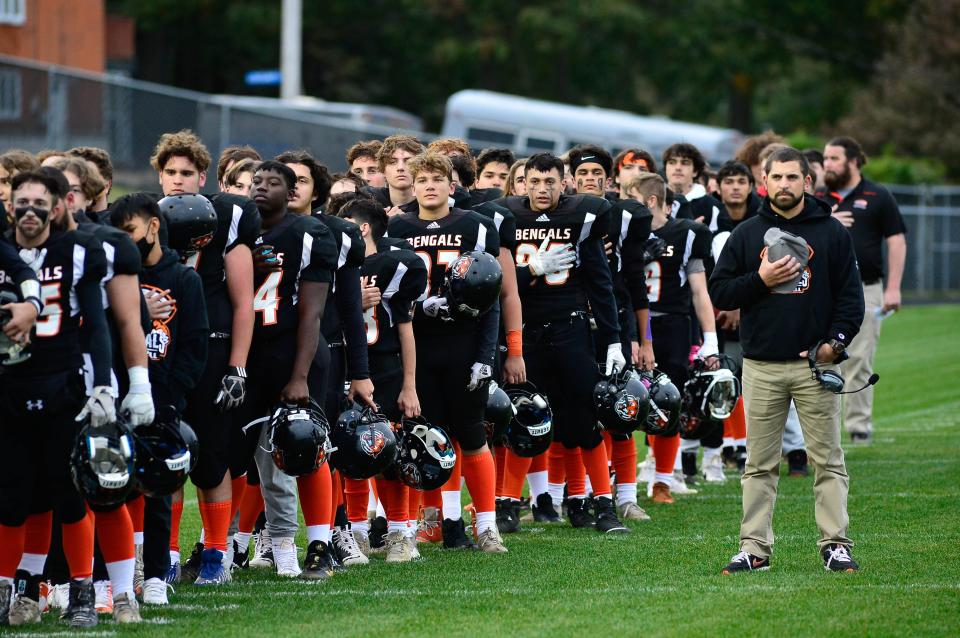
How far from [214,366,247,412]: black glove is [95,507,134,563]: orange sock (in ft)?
2.53

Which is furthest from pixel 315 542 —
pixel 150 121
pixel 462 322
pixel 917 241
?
pixel 917 241

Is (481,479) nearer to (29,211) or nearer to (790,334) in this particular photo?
(790,334)

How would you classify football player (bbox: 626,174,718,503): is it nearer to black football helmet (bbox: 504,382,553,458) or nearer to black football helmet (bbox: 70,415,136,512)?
black football helmet (bbox: 504,382,553,458)

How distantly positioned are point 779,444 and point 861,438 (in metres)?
5.69

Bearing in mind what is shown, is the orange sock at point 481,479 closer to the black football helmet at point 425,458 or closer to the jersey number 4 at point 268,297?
the black football helmet at point 425,458

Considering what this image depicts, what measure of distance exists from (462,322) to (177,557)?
1.85 meters

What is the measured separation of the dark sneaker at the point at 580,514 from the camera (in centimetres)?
853

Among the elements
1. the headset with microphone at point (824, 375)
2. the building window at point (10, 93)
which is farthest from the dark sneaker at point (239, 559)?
the building window at point (10, 93)

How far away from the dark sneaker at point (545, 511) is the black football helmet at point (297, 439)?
8.00ft

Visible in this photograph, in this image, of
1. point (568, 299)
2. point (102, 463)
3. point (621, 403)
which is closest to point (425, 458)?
point (621, 403)

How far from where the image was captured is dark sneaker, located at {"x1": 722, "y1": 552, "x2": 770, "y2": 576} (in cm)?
679

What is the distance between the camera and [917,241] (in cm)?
3036

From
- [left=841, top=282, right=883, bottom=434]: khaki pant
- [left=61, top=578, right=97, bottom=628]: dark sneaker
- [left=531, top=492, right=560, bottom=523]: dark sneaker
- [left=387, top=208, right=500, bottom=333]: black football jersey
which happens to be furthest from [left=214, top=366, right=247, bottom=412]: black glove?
[left=841, top=282, right=883, bottom=434]: khaki pant

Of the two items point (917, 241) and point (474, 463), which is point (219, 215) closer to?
point (474, 463)
